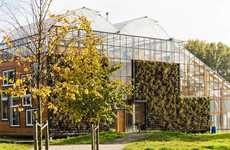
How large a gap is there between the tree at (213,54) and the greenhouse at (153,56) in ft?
88.2

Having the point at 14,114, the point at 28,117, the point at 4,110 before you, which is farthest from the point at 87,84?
the point at 4,110

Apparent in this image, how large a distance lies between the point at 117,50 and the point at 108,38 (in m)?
1.25

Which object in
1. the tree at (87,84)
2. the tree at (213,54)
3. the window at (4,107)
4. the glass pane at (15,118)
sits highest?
the tree at (213,54)

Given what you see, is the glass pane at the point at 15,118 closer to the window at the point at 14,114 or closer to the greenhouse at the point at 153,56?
the window at the point at 14,114

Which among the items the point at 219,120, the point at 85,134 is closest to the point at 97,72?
the point at 85,134

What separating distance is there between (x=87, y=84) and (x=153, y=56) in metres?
25.6

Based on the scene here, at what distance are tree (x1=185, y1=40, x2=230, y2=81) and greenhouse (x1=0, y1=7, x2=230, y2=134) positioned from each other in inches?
1059

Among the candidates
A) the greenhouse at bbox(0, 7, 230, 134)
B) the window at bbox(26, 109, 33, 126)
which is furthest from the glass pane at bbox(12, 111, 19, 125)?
the greenhouse at bbox(0, 7, 230, 134)

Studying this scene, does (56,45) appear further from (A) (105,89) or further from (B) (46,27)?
(A) (105,89)

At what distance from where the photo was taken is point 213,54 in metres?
76.6

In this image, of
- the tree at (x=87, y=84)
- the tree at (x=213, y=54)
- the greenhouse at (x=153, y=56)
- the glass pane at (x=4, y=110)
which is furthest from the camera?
the tree at (x=213, y=54)

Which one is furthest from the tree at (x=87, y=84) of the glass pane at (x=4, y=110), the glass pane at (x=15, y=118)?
the glass pane at (x=4, y=110)

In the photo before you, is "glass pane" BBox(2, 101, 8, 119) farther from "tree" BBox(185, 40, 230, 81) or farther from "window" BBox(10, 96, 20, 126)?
"tree" BBox(185, 40, 230, 81)

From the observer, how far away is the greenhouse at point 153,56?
3934 cm
